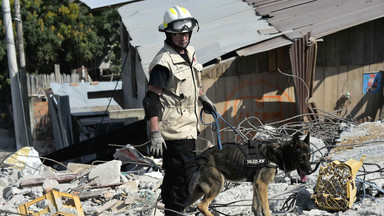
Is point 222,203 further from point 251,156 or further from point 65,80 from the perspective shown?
point 65,80

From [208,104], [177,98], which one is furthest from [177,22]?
[208,104]

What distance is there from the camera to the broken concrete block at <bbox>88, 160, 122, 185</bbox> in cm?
645

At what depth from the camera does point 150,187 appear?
6.30 metres

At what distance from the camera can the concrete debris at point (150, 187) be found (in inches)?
195

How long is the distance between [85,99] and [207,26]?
8343 millimetres

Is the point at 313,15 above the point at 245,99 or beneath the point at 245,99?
above

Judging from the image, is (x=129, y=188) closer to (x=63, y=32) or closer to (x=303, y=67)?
(x=303, y=67)

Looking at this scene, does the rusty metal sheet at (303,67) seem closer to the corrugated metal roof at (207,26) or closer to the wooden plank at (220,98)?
the corrugated metal roof at (207,26)

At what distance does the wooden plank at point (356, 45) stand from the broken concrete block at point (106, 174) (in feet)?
17.6

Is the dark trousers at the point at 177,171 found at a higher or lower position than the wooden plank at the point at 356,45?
lower

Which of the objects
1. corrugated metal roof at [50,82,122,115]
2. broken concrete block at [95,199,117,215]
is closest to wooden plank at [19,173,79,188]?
broken concrete block at [95,199,117,215]

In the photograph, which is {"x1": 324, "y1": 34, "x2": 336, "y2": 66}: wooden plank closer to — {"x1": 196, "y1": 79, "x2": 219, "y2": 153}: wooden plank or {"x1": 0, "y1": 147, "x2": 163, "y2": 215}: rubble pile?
{"x1": 196, "y1": 79, "x2": 219, "y2": 153}: wooden plank

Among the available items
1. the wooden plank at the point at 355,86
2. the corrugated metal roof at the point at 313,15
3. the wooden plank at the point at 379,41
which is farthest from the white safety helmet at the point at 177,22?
the wooden plank at the point at 379,41

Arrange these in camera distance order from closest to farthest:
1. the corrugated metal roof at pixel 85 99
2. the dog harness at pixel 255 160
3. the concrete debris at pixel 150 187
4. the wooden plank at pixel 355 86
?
1. the dog harness at pixel 255 160
2. the concrete debris at pixel 150 187
3. the wooden plank at pixel 355 86
4. the corrugated metal roof at pixel 85 99
